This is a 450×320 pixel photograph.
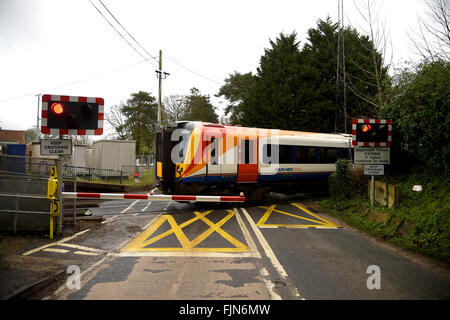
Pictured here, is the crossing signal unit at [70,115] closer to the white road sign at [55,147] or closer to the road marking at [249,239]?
the white road sign at [55,147]

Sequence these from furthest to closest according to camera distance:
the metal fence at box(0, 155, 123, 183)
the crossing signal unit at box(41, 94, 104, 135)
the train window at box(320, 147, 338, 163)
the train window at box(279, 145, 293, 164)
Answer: the train window at box(320, 147, 338, 163) → the train window at box(279, 145, 293, 164) → the metal fence at box(0, 155, 123, 183) → the crossing signal unit at box(41, 94, 104, 135)

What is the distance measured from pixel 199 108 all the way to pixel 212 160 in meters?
31.5

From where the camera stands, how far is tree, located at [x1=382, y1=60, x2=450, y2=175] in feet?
21.5

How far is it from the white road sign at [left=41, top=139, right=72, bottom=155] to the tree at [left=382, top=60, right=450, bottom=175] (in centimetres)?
885

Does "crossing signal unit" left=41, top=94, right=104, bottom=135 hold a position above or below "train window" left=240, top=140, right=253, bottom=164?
above

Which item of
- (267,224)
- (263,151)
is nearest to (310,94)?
(263,151)

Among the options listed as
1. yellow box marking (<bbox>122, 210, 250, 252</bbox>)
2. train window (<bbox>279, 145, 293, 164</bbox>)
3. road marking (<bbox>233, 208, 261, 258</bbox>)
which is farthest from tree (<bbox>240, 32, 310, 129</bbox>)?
yellow box marking (<bbox>122, 210, 250, 252</bbox>)

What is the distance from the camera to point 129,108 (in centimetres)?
3975

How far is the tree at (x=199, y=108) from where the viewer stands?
128ft

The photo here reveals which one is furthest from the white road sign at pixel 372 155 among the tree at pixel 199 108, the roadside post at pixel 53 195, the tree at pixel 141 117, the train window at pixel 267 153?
the tree at pixel 141 117

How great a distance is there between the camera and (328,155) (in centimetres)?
1271

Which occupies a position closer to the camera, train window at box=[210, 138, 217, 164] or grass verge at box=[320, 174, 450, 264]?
grass verge at box=[320, 174, 450, 264]

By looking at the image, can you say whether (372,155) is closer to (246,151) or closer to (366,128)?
(366,128)

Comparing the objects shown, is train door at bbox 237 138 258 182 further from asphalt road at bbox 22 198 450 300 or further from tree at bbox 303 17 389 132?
tree at bbox 303 17 389 132
